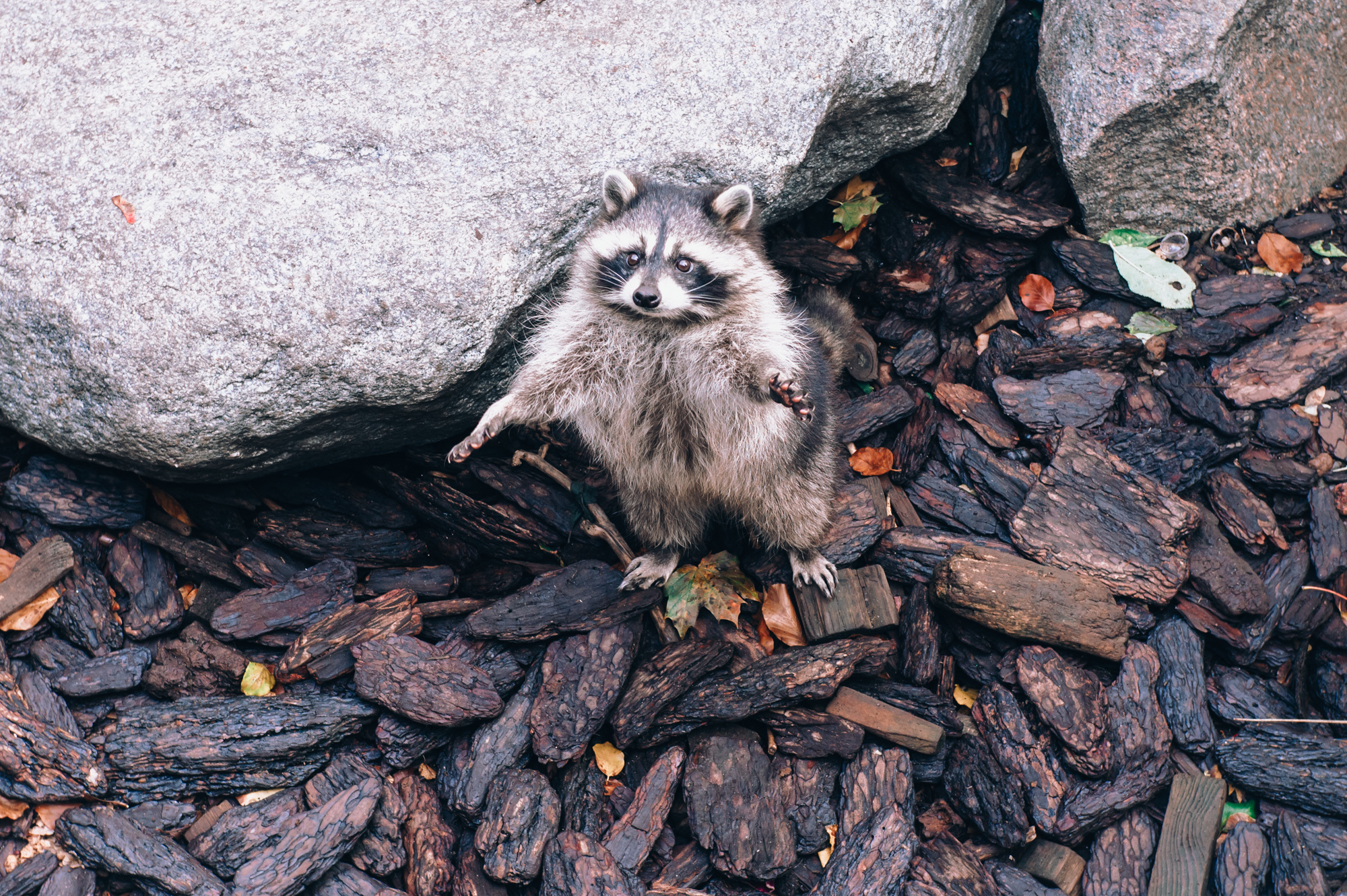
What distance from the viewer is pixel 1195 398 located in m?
3.64

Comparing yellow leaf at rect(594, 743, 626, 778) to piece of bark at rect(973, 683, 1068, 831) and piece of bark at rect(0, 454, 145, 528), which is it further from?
piece of bark at rect(0, 454, 145, 528)

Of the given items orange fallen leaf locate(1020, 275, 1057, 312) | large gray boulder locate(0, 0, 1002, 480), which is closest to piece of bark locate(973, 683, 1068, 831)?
orange fallen leaf locate(1020, 275, 1057, 312)

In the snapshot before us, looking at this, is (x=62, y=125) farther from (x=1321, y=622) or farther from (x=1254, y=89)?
(x=1321, y=622)

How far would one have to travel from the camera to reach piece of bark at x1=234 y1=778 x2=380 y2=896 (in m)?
2.82

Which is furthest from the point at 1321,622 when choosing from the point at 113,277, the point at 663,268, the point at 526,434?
the point at 113,277

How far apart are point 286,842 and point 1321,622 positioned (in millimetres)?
3648

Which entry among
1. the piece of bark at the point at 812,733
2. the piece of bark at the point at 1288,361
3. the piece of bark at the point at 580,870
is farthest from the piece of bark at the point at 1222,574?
the piece of bark at the point at 580,870

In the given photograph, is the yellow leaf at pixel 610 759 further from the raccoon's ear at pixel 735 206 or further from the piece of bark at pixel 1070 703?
the raccoon's ear at pixel 735 206

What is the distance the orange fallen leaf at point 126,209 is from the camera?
2943 mm

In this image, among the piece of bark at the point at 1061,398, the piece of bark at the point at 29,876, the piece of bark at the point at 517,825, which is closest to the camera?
the piece of bark at the point at 29,876

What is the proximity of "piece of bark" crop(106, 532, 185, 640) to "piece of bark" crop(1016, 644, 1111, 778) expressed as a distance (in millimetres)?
3056

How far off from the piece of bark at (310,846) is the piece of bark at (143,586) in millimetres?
925

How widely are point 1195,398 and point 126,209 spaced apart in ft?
12.9

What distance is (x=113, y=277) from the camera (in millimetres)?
2889
